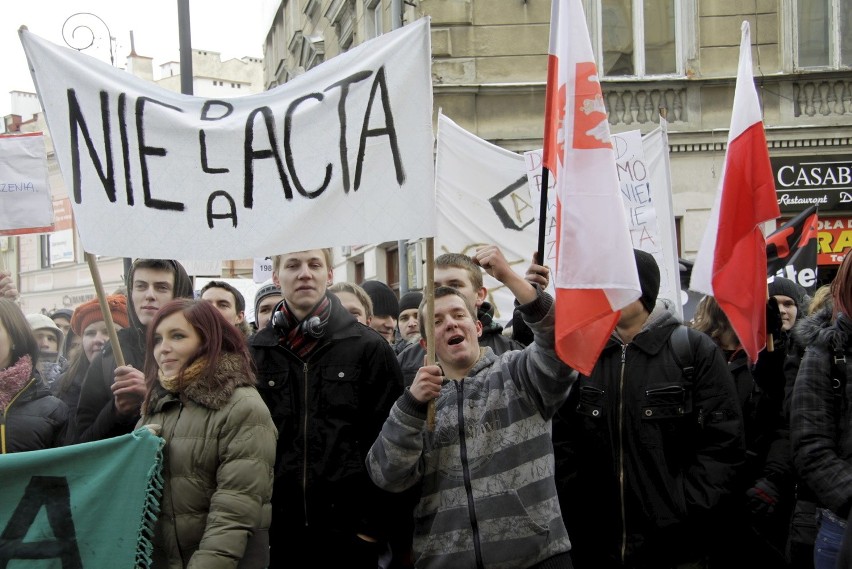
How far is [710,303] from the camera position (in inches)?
201

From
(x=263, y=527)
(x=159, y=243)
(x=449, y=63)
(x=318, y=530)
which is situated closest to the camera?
(x=263, y=527)

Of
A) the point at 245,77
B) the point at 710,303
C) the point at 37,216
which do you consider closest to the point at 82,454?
the point at 37,216

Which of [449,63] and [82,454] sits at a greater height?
[449,63]

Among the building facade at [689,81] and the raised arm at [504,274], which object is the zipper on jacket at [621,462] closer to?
the raised arm at [504,274]

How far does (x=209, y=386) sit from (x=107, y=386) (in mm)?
902

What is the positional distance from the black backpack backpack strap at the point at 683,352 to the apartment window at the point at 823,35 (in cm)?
990

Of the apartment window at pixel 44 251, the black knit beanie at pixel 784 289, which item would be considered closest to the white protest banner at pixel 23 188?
the black knit beanie at pixel 784 289

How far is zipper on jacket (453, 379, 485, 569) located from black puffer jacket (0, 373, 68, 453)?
1615 mm

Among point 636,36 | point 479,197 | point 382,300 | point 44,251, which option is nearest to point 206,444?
point 382,300

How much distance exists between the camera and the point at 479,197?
21.1 feet

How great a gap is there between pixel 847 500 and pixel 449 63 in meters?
10.2

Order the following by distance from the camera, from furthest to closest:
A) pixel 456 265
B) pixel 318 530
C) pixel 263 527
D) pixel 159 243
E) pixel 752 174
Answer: pixel 752 174
pixel 456 265
pixel 318 530
pixel 159 243
pixel 263 527

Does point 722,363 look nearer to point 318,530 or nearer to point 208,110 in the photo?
point 318,530

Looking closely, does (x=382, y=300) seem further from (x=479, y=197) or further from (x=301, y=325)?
(x=301, y=325)
